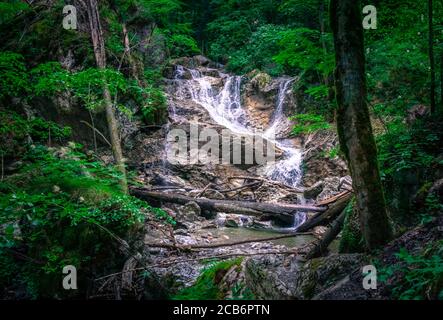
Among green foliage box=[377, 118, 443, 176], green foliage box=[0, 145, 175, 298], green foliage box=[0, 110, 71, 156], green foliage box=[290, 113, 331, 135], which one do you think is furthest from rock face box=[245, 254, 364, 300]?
green foliage box=[0, 110, 71, 156]

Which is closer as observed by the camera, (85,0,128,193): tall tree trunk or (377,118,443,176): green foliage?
(377,118,443,176): green foliage

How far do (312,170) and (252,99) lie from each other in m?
7.54

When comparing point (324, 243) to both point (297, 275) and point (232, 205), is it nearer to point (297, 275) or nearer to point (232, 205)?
point (297, 275)

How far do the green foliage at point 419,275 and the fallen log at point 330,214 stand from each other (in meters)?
3.68

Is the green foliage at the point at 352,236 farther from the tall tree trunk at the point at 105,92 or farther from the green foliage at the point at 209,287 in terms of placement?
the tall tree trunk at the point at 105,92

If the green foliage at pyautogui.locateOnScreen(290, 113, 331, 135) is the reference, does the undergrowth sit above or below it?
below

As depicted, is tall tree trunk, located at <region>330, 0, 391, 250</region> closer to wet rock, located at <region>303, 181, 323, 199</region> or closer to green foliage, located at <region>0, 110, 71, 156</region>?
green foliage, located at <region>0, 110, 71, 156</region>

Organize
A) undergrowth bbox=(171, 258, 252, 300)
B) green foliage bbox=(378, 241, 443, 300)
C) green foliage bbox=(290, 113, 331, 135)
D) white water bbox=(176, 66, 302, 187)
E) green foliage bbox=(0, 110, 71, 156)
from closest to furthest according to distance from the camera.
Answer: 1. green foliage bbox=(378, 241, 443, 300)
2. undergrowth bbox=(171, 258, 252, 300)
3. green foliage bbox=(0, 110, 71, 156)
4. green foliage bbox=(290, 113, 331, 135)
5. white water bbox=(176, 66, 302, 187)

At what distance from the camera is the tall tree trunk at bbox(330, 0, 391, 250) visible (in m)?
4.11

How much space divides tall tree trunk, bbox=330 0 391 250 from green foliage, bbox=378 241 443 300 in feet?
2.04

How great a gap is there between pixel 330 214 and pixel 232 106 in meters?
12.4

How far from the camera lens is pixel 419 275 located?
3271mm

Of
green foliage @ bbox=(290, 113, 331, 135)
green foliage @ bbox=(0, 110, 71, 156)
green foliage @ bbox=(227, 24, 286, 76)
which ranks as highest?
green foliage @ bbox=(227, 24, 286, 76)

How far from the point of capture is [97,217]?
5164 mm
